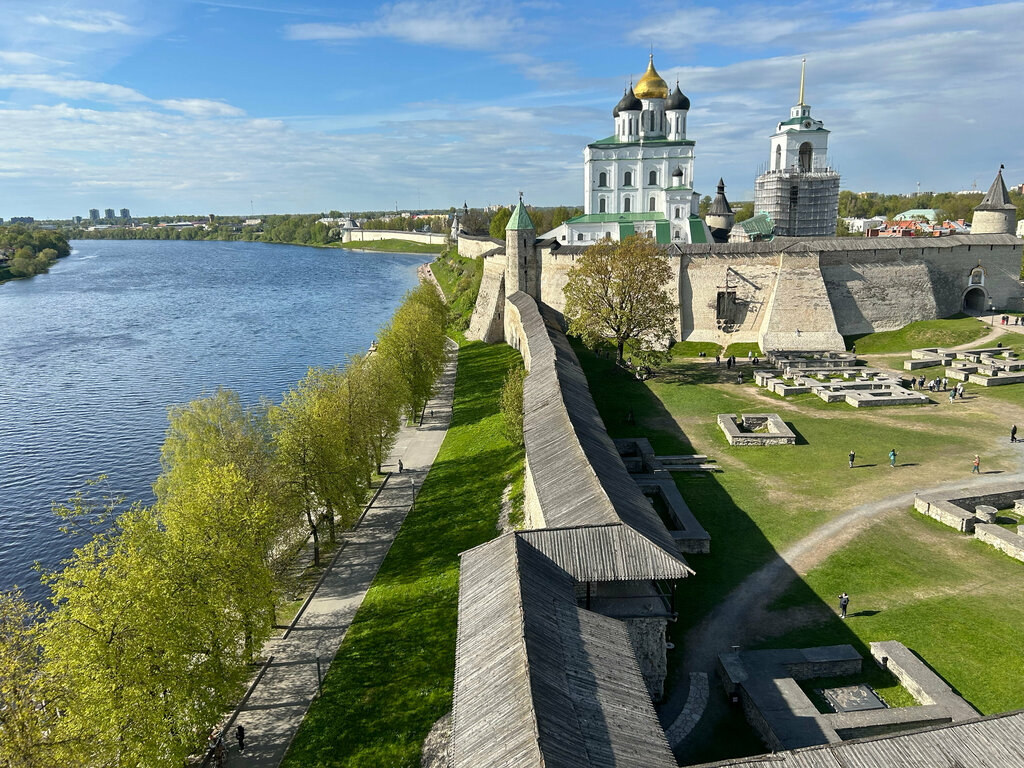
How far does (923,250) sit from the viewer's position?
42.9 metres

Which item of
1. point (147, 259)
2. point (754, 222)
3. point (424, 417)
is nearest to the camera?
point (424, 417)

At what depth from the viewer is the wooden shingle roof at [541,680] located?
8.40 metres

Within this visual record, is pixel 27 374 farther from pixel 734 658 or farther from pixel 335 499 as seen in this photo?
pixel 734 658

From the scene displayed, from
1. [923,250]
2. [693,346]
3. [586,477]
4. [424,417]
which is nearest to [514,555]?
[586,477]

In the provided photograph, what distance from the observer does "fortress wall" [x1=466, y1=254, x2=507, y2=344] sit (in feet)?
162

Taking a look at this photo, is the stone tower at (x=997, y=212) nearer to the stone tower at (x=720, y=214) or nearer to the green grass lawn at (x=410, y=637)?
the stone tower at (x=720, y=214)

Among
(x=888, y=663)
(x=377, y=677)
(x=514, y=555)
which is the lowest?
(x=377, y=677)

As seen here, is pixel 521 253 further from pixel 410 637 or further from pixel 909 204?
pixel 909 204

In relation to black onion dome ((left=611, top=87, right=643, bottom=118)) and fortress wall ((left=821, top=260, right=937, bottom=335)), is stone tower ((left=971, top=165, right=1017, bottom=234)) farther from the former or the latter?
black onion dome ((left=611, top=87, right=643, bottom=118))

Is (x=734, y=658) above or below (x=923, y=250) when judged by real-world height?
below

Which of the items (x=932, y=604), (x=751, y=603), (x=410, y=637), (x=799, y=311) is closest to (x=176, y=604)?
(x=410, y=637)

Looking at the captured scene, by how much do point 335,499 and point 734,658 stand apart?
12.8 metres

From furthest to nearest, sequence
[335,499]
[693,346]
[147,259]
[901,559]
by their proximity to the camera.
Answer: [147,259], [693,346], [335,499], [901,559]

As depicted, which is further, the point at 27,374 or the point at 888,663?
the point at 27,374
